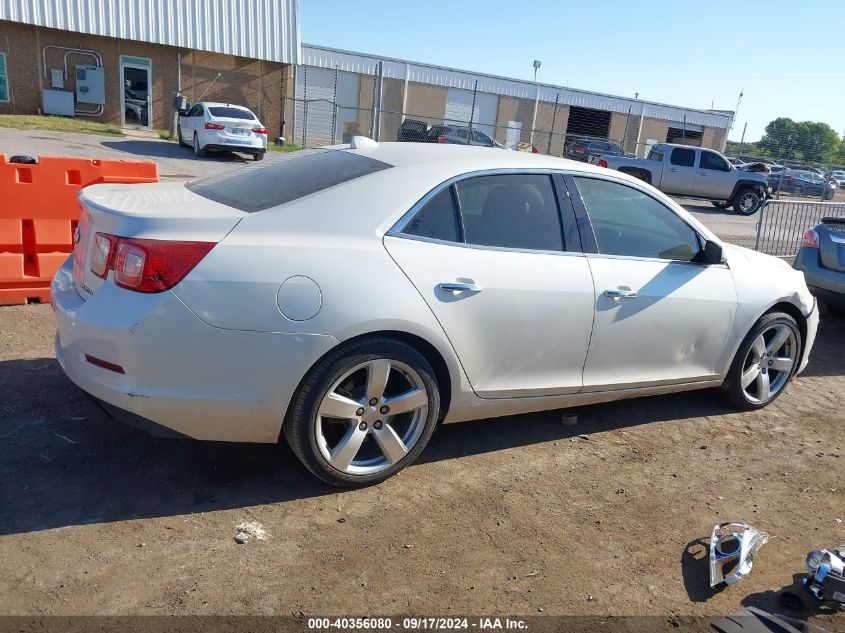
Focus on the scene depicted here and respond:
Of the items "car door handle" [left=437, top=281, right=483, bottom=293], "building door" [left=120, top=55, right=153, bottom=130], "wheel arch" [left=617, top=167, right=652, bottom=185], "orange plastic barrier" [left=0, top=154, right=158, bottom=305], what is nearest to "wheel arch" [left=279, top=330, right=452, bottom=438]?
"car door handle" [left=437, top=281, right=483, bottom=293]

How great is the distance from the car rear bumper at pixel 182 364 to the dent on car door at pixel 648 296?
5.53 feet

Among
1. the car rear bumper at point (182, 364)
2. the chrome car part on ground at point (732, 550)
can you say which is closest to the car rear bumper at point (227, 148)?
the car rear bumper at point (182, 364)

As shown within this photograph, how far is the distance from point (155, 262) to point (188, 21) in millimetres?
27691

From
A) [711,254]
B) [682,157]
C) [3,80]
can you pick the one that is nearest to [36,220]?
[711,254]

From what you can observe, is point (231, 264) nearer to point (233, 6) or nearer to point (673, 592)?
point (673, 592)

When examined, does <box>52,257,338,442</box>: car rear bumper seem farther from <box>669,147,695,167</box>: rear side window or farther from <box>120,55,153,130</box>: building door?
<box>120,55,153,130</box>: building door

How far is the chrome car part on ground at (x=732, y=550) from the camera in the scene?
3.11 meters

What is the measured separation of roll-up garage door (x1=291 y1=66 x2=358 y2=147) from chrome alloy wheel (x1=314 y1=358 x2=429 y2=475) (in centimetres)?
2960

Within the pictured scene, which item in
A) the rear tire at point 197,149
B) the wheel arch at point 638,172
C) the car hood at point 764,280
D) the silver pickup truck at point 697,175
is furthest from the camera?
the rear tire at point 197,149

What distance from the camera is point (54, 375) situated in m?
4.59

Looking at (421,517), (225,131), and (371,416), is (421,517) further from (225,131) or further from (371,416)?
(225,131)

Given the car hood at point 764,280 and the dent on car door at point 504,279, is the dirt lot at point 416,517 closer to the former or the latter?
the dent on car door at point 504,279

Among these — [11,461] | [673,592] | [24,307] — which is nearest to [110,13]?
[24,307]

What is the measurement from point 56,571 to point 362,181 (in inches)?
83.0
